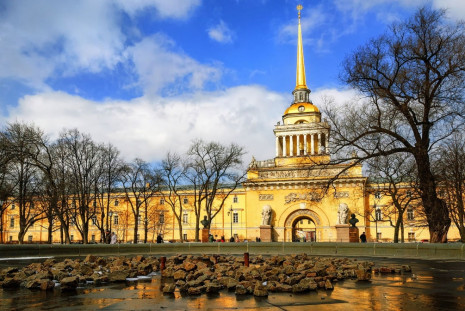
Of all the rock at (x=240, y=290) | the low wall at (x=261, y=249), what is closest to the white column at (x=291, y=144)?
the low wall at (x=261, y=249)

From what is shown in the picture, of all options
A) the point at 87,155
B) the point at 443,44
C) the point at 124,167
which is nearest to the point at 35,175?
the point at 87,155

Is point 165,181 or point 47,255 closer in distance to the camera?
point 47,255

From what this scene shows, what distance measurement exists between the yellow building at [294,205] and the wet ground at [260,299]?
30067 mm

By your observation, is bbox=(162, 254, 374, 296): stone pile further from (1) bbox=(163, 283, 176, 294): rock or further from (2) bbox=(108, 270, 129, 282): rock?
(2) bbox=(108, 270, 129, 282): rock

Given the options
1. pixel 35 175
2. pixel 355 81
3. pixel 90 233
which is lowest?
pixel 90 233

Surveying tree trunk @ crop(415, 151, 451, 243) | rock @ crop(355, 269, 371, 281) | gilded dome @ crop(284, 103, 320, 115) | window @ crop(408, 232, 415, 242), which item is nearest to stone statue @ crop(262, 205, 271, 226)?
gilded dome @ crop(284, 103, 320, 115)

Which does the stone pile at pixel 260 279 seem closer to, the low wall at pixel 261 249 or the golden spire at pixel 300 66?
the low wall at pixel 261 249

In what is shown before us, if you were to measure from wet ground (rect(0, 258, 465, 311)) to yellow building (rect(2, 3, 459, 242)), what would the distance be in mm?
30067

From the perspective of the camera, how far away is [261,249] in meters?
30.7

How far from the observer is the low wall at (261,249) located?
2272cm

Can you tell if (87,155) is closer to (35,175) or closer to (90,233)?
(35,175)

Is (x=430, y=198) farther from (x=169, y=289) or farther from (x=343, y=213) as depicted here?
(x=343, y=213)

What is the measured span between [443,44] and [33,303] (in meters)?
20.7

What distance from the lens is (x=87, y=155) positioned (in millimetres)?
43438
